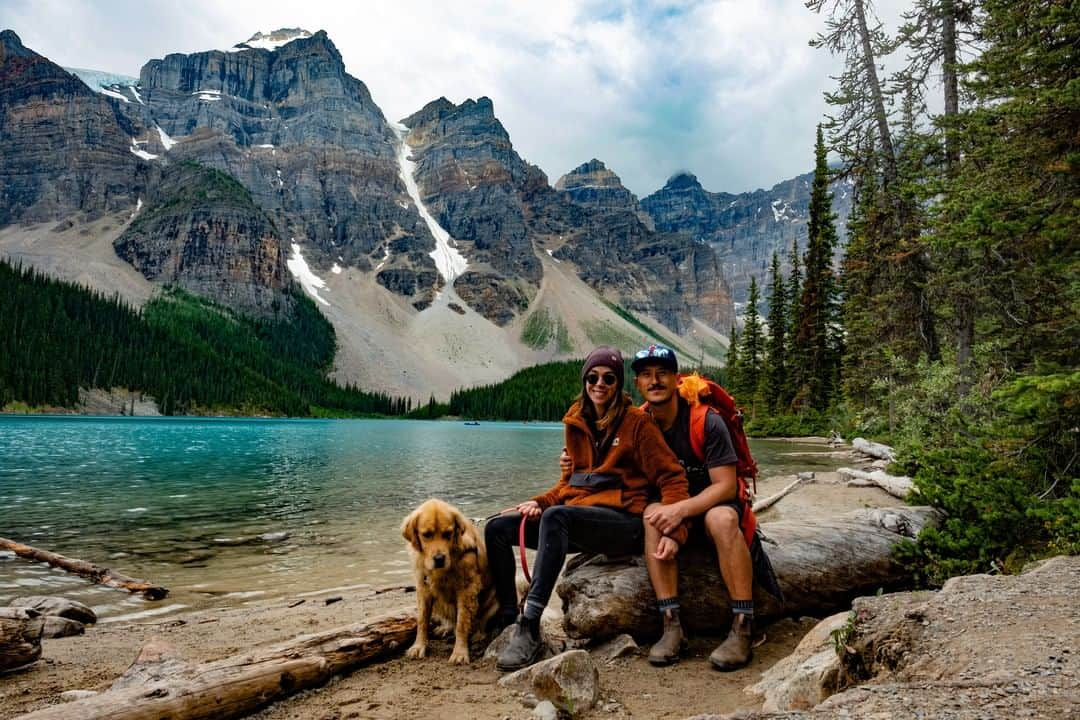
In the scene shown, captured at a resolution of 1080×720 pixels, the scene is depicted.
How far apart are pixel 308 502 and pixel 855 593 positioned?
18.0 metres

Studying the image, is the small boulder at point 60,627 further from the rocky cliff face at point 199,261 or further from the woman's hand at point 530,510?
the rocky cliff face at point 199,261

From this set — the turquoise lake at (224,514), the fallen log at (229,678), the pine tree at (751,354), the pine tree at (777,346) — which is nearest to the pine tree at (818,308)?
the pine tree at (777,346)

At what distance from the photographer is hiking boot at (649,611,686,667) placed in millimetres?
4906

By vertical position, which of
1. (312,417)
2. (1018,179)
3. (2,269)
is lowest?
(312,417)

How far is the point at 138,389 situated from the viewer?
113938mm

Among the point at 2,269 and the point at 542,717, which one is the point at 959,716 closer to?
the point at 542,717

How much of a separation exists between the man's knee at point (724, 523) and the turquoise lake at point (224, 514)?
281 inches

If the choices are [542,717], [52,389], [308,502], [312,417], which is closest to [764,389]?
[308,502]

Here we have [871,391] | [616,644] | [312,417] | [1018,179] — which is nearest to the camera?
[616,644]

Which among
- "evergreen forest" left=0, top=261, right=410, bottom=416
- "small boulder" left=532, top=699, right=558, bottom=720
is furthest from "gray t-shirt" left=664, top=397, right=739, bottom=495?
"evergreen forest" left=0, top=261, right=410, bottom=416

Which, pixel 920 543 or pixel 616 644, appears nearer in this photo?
pixel 616 644

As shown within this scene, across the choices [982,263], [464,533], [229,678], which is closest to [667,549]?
[464,533]

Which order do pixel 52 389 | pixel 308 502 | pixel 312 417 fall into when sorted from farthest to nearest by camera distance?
pixel 312 417, pixel 52 389, pixel 308 502

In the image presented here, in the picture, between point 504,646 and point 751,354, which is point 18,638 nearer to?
point 504,646
